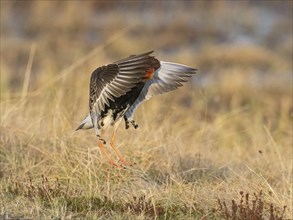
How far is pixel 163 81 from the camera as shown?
5.99m

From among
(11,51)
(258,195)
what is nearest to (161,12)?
(11,51)

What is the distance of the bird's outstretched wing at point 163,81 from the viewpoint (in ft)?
19.2

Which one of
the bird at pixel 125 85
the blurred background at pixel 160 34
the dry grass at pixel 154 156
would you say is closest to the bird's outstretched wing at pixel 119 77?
the bird at pixel 125 85

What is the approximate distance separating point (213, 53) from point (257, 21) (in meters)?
3.49

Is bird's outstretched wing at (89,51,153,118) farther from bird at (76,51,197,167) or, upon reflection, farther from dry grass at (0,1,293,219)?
dry grass at (0,1,293,219)

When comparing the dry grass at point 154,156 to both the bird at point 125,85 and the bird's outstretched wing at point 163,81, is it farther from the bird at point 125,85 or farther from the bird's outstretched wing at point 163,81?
the bird's outstretched wing at point 163,81

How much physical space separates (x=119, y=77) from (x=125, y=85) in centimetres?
7

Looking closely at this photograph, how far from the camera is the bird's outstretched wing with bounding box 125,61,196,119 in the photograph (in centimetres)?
586

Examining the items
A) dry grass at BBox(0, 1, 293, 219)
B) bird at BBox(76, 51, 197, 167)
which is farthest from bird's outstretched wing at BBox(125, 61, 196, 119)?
dry grass at BBox(0, 1, 293, 219)

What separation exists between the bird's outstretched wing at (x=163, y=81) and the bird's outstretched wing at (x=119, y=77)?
48 centimetres

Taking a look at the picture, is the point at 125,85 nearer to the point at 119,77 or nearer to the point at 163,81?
the point at 119,77

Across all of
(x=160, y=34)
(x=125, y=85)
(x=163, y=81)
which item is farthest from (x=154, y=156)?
(x=160, y=34)

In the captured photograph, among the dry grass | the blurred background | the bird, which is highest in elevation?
the blurred background

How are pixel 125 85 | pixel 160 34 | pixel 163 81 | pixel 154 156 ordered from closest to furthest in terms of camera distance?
1. pixel 125 85
2. pixel 163 81
3. pixel 154 156
4. pixel 160 34
